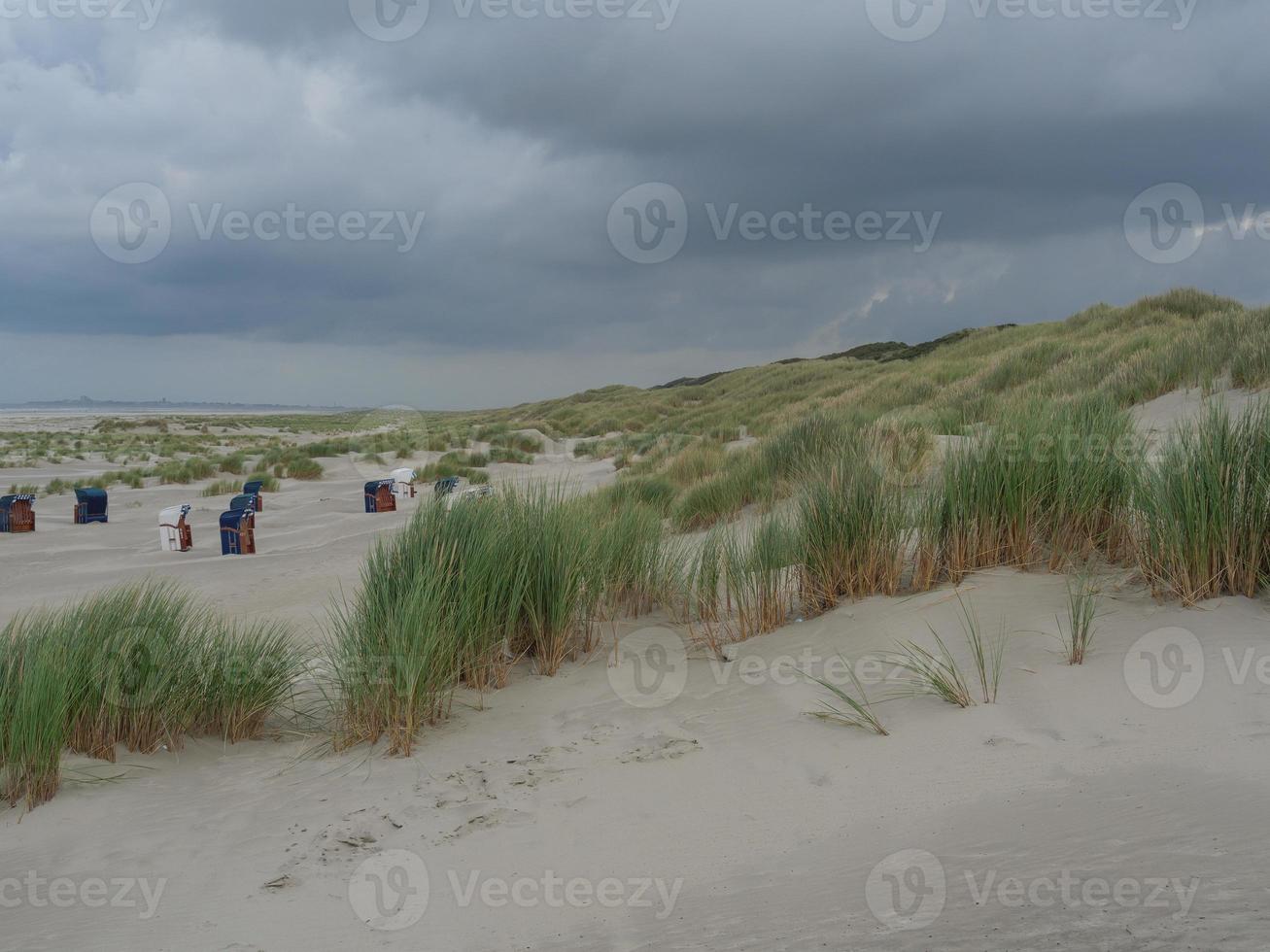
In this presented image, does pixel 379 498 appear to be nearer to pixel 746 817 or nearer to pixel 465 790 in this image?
pixel 465 790

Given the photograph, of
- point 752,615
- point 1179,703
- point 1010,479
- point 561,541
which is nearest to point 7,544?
point 561,541

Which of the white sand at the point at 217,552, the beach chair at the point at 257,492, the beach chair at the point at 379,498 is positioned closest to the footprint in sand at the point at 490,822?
the white sand at the point at 217,552

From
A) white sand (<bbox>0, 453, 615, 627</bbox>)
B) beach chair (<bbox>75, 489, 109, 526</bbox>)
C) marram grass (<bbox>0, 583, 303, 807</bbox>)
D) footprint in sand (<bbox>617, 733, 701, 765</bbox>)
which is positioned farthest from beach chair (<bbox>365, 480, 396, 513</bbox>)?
footprint in sand (<bbox>617, 733, 701, 765</bbox>)

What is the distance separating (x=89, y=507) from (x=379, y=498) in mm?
4873

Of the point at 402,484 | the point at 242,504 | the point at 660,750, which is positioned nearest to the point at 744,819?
the point at 660,750

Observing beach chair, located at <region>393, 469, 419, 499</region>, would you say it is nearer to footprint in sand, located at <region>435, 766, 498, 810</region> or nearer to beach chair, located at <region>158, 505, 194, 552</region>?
beach chair, located at <region>158, 505, 194, 552</region>

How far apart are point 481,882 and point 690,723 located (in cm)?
139

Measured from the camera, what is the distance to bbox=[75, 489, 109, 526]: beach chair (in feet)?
45.0

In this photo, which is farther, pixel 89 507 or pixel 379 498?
pixel 379 498

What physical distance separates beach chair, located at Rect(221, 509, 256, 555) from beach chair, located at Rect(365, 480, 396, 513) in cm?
332

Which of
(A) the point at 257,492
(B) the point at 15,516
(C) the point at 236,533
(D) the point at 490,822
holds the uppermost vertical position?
(A) the point at 257,492

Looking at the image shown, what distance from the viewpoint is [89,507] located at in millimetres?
13797

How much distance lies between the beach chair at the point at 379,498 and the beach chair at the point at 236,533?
3.32m

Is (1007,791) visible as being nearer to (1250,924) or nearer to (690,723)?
(1250,924)
